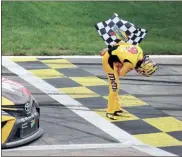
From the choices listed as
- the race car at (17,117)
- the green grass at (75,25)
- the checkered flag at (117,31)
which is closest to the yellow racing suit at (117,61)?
the checkered flag at (117,31)

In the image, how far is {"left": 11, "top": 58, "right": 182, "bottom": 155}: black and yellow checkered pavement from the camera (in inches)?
352

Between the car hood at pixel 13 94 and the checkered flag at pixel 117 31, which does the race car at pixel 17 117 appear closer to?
the car hood at pixel 13 94

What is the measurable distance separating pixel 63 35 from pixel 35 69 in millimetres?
4985

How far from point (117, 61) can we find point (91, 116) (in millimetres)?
1069

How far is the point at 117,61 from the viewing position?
31.6 ft

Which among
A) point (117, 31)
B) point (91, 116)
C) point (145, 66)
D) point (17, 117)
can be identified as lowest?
point (91, 116)

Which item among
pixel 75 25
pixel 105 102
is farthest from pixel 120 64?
pixel 75 25

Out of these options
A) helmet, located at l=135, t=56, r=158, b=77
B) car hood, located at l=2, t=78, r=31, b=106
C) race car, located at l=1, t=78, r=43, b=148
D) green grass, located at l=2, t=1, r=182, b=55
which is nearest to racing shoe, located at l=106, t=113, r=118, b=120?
helmet, located at l=135, t=56, r=158, b=77

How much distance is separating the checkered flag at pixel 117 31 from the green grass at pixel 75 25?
6033 millimetres

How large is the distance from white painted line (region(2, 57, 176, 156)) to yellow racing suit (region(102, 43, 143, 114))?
1.22ft

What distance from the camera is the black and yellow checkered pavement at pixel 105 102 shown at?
8.95 m

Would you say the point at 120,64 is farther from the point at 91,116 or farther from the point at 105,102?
the point at 105,102

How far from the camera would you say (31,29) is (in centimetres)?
1942

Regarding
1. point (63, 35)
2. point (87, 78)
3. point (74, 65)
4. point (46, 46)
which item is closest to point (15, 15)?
point (63, 35)
